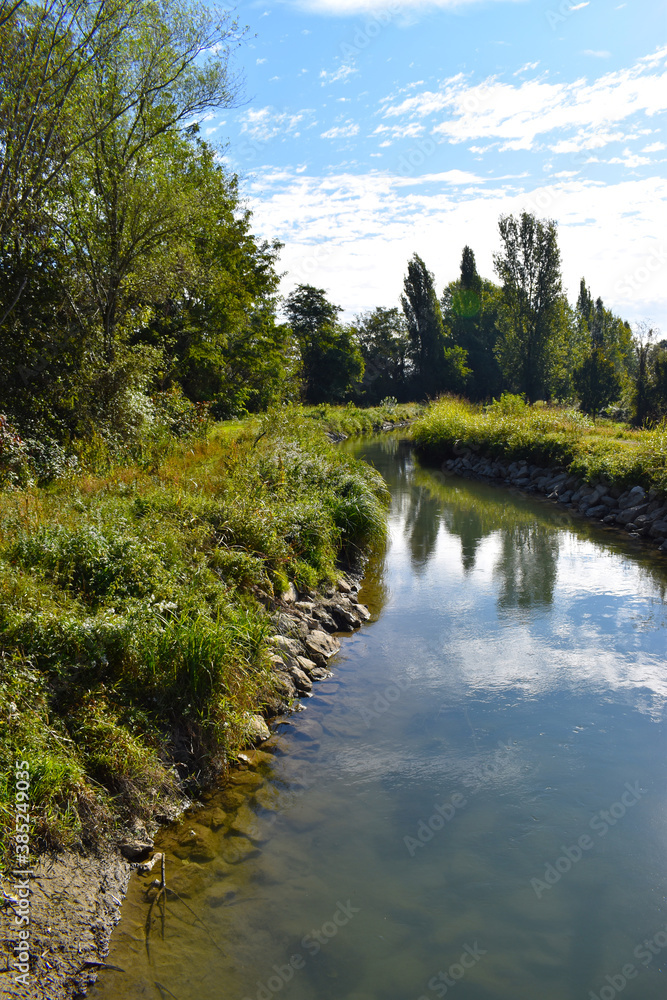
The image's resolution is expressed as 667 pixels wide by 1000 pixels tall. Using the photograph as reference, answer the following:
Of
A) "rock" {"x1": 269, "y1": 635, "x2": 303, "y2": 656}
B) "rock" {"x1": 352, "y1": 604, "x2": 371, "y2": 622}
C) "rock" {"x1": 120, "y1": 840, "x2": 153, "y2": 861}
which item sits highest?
"rock" {"x1": 269, "y1": 635, "x2": 303, "y2": 656}

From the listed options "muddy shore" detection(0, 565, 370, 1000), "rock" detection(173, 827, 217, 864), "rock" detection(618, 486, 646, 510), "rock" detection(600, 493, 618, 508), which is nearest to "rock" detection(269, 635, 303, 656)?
"muddy shore" detection(0, 565, 370, 1000)

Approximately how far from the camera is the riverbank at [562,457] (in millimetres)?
14742

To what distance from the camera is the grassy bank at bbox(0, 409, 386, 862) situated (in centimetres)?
430

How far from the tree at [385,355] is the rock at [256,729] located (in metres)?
54.4

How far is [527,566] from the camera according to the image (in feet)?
40.8

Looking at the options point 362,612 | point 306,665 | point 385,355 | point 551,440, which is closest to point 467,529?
point 551,440

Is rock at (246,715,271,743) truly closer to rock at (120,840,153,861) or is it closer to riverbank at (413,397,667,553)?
rock at (120,840,153,861)

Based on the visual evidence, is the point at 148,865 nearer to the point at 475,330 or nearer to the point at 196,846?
the point at 196,846

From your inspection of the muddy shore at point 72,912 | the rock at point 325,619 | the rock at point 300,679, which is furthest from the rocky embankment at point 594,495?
the muddy shore at point 72,912

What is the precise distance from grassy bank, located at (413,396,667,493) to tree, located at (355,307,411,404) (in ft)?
95.9

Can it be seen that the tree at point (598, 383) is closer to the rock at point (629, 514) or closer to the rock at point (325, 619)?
the rock at point (629, 514)

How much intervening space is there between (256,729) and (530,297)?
3688 centimetres

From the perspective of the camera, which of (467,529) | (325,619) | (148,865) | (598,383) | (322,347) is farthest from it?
(322,347)

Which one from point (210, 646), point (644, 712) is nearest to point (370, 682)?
point (210, 646)
